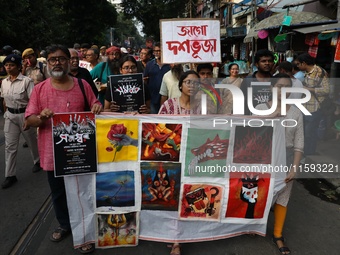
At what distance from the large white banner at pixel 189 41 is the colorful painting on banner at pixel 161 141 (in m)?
1.60

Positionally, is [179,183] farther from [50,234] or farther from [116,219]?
[50,234]

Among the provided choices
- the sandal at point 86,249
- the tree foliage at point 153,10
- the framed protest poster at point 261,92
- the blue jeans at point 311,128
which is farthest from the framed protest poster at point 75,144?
the tree foliage at point 153,10

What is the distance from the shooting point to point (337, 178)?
4.74 meters

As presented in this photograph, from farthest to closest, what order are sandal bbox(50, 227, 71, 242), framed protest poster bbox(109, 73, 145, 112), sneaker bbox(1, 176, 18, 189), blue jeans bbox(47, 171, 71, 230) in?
sneaker bbox(1, 176, 18, 189) → framed protest poster bbox(109, 73, 145, 112) → sandal bbox(50, 227, 71, 242) → blue jeans bbox(47, 171, 71, 230)

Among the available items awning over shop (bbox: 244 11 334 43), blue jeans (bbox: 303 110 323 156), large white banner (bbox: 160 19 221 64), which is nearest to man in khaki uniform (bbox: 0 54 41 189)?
large white banner (bbox: 160 19 221 64)

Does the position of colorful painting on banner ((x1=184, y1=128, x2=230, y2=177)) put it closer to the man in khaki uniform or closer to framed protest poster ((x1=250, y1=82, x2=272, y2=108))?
framed protest poster ((x1=250, y1=82, x2=272, y2=108))

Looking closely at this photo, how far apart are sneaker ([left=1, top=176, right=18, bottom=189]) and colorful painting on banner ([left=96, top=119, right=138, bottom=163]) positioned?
239cm

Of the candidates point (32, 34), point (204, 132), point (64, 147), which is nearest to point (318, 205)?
point (204, 132)

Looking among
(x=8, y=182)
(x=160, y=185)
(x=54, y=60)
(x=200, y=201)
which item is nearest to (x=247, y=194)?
(x=200, y=201)

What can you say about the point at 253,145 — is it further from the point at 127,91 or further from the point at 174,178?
the point at 127,91

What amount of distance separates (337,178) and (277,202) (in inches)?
96.3

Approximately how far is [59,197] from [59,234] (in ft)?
1.28

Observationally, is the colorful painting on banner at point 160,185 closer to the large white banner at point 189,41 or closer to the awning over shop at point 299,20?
the large white banner at point 189,41

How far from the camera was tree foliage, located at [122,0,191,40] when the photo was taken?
31.4 metres
